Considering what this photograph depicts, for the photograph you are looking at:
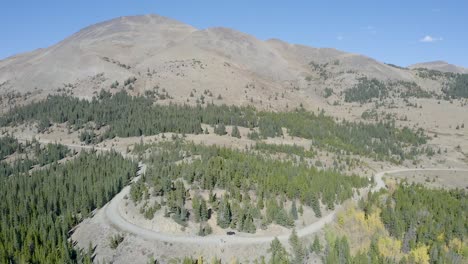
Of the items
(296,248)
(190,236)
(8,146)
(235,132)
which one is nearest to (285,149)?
(235,132)

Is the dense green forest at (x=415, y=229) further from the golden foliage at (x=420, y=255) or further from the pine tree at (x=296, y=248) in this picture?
the pine tree at (x=296, y=248)

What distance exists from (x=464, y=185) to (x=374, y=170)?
33.4 metres

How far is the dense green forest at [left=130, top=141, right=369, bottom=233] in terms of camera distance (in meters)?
99.6

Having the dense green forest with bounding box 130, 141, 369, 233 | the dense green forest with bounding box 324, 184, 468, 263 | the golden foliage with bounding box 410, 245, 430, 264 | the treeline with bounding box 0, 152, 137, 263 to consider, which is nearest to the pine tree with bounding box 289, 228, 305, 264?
the dense green forest with bounding box 324, 184, 468, 263

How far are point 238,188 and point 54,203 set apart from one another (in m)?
50.6

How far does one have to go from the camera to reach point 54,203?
108 meters

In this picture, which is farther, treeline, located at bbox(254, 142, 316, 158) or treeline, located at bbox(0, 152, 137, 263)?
treeline, located at bbox(254, 142, 316, 158)

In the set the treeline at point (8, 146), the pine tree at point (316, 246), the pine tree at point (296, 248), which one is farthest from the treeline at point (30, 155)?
the pine tree at point (316, 246)

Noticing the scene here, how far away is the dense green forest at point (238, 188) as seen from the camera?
3922 inches

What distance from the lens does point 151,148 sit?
155625mm

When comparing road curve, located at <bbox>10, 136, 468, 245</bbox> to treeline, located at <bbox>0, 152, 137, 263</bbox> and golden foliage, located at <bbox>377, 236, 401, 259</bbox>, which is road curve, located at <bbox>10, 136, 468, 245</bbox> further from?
golden foliage, located at <bbox>377, 236, 401, 259</bbox>

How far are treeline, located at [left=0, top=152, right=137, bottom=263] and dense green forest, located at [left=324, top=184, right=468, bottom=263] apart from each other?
58105 mm

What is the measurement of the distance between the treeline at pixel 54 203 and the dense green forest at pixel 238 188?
1208cm

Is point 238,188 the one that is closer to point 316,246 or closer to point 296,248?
point 296,248
